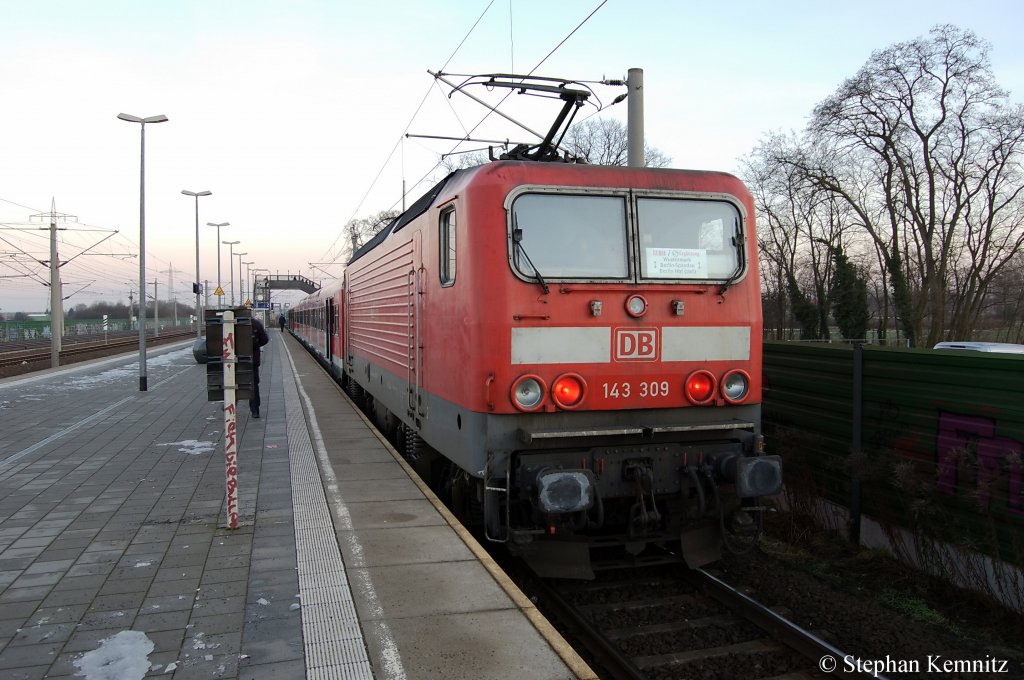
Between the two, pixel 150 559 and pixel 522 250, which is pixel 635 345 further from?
pixel 150 559

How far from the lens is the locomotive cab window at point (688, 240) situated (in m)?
5.29

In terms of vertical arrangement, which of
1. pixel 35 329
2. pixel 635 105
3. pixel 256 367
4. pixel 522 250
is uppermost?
pixel 635 105

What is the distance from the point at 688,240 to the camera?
5.43 meters

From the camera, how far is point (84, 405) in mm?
13742

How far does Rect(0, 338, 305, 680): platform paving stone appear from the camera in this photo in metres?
3.61

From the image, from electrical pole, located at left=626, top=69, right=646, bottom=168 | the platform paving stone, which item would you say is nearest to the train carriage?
the platform paving stone

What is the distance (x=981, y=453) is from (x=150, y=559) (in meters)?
6.15

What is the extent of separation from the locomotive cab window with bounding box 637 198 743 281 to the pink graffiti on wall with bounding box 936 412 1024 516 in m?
2.12

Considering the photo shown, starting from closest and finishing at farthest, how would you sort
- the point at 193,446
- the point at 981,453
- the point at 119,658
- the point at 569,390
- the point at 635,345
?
the point at 119,658 → the point at 569,390 → the point at 635,345 → the point at 981,453 → the point at 193,446

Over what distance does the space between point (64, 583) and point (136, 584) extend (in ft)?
1.58

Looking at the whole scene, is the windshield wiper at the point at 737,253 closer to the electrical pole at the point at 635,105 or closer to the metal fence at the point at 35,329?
the electrical pole at the point at 635,105

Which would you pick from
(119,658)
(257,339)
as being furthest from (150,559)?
(257,339)

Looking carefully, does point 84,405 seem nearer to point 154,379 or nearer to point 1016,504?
point 154,379


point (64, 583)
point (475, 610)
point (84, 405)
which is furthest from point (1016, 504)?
point (84, 405)
